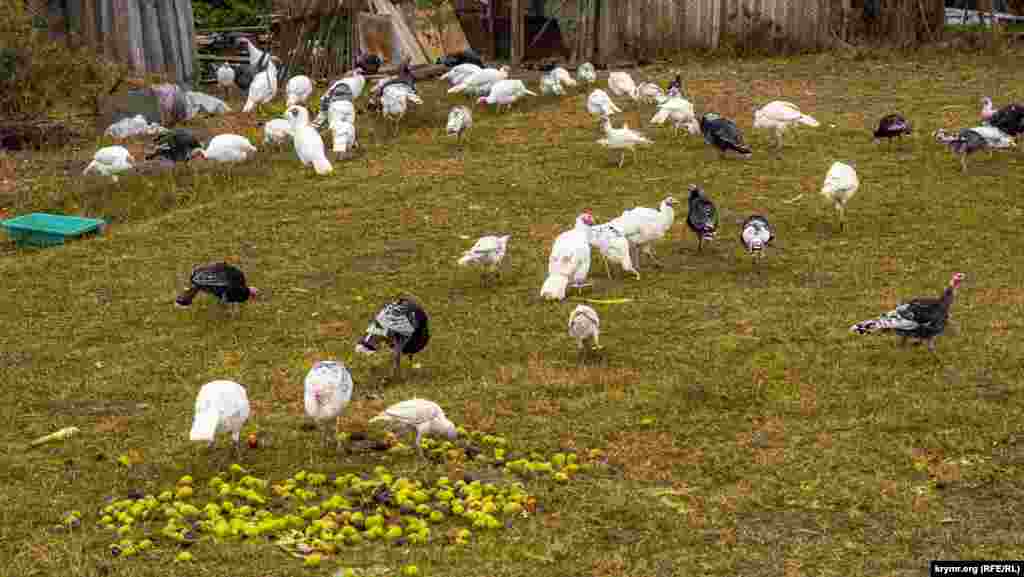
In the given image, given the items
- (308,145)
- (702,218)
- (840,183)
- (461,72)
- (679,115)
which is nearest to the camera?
(702,218)

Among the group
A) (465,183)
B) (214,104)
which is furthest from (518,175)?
(214,104)

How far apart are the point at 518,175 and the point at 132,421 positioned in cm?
776

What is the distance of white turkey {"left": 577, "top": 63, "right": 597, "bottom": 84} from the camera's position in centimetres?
2125

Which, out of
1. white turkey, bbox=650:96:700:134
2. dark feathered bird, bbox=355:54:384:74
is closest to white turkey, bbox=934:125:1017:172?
white turkey, bbox=650:96:700:134

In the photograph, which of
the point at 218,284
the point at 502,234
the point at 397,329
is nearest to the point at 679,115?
the point at 502,234

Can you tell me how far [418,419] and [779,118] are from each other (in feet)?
30.6

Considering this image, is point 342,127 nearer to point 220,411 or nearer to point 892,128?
point 892,128

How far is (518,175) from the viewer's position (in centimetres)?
1612

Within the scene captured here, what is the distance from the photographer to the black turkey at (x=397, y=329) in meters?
9.41

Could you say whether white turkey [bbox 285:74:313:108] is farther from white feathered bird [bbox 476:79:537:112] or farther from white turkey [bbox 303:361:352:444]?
white turkey [bbox 303:361:352:444]

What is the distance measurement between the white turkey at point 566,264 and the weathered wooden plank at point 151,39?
13.7 m

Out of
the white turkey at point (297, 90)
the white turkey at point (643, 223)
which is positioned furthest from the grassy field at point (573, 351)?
the white turkey at point (297, 90)

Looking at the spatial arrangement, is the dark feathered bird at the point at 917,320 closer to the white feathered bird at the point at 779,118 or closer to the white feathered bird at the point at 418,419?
the white feathered bird at the point at 418,419

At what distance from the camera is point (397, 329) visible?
9.41 m
